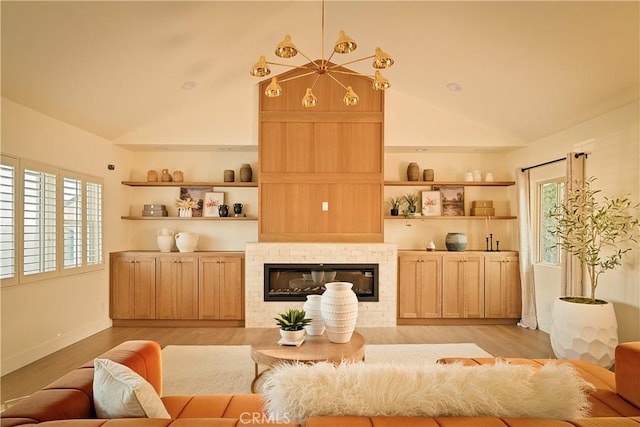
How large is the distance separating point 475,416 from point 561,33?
3.30m

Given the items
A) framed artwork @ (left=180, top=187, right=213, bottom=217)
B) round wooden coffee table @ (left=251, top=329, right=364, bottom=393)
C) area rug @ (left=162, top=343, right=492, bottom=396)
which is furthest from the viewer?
framed artwork @ (left=180, top=187, right=213, bottom=217)

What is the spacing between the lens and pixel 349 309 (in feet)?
9.47

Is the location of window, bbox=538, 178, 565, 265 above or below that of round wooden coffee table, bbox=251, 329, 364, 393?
above

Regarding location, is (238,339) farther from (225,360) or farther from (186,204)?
(186,204)

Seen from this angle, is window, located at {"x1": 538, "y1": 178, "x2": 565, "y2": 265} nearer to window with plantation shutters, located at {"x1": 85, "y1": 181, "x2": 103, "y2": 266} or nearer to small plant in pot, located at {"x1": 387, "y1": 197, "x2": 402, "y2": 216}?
small plant in pot, located at {"x1": 387, "y1": 197, "x2": 402, "y2": 216}

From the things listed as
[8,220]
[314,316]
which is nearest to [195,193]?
[8,220]

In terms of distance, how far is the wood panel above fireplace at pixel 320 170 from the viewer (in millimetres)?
5250

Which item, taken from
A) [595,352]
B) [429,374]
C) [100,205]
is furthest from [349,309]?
[100,205]

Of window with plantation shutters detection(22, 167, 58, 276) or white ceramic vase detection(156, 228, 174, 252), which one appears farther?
white ceramic vase detection(156, 228, 174, 252)

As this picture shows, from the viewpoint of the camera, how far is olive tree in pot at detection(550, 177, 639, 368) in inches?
132

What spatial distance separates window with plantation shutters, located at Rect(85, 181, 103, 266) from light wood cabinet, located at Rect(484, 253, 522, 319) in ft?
17.5

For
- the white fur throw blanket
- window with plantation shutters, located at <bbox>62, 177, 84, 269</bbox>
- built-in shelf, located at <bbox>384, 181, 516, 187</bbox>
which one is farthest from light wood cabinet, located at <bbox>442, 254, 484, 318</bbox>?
window with plantation shutters, located at <bbox>62, 177, 84, 269</bbox>

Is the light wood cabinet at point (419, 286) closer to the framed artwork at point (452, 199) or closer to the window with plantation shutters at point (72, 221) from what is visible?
the framed artwork at point (452, 199)

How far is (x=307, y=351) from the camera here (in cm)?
272
